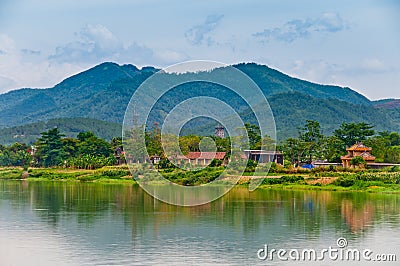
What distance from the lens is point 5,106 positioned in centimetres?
14200

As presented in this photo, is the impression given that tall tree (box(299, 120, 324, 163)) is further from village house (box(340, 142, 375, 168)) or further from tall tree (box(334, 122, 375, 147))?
village house (box(340, 142, 375, 168))

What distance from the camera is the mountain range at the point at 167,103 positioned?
78.9 meters

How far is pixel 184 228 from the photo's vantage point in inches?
626

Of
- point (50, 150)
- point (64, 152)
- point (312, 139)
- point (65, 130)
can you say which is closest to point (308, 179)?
point (312, 139)

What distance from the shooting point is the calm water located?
1281cm

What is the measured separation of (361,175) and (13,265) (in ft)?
57.8

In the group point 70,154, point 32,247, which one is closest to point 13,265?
point 32,247

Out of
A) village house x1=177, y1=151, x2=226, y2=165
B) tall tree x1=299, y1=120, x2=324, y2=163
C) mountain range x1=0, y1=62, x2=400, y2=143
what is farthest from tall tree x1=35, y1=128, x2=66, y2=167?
mountain range x1=0, y1=62, x2=400, y2=143

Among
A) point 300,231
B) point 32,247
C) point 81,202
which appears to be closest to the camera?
point 32,247

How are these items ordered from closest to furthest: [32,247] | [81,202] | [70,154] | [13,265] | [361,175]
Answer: [13,265] < [32,247] < [81,202] < [361,175] < [70,154]

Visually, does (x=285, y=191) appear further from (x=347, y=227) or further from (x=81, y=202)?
(x=347, y=227)

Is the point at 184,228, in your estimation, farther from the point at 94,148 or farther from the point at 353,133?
the point at 94,148
